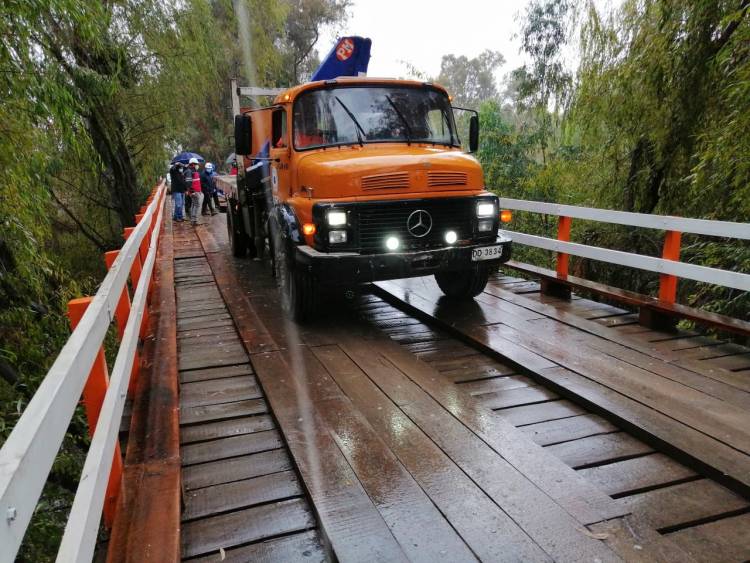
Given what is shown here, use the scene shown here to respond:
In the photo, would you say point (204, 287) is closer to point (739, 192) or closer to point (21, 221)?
point (21, 221)

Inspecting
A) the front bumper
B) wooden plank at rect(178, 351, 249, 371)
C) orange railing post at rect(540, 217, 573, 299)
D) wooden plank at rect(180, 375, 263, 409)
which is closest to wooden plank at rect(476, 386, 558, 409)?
the front bumper

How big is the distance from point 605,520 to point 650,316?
3.06 meters

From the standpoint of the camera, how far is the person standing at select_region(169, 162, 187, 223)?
1327 cm

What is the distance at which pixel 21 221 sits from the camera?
5.47 metres

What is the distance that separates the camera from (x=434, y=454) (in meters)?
3.12

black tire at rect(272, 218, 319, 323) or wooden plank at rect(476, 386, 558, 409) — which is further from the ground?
black tire at rect(272, 218, 319, 323)

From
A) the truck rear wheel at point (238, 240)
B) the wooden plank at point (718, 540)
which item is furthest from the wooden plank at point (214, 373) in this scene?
the truck rear wheel at point (238, 240)

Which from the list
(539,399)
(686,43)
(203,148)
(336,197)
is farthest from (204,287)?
(203,148)

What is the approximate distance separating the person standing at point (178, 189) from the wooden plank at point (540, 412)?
455 inches

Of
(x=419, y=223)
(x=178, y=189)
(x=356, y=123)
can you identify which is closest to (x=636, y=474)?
(x=419, y=223)

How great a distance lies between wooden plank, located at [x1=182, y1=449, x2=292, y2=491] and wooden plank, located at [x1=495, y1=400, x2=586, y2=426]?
4.78 feet

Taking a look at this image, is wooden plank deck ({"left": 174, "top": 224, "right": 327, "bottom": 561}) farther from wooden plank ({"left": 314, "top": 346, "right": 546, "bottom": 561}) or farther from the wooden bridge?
wooden plank ({"left": 314, "top": 346, "right": 546, "bottom": 561})

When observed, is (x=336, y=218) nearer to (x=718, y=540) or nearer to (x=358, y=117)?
(x=358, y=117)

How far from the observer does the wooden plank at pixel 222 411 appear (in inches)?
142
